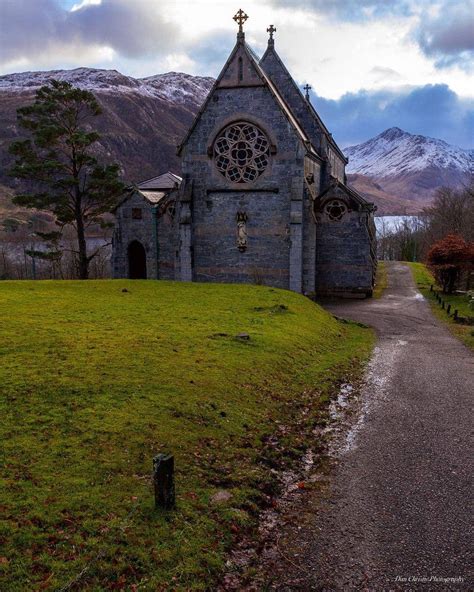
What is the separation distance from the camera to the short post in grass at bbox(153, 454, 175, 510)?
20.1 ft

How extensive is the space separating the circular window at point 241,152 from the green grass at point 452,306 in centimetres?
1431

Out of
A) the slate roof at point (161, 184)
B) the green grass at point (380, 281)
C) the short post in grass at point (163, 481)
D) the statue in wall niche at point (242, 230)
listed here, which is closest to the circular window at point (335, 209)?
the statue in wall niche at point (242, 230)

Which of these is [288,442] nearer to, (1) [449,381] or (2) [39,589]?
(2) [39,589]

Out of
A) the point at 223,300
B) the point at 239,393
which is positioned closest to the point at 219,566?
the point at 239,393

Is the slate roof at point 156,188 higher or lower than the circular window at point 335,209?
higher

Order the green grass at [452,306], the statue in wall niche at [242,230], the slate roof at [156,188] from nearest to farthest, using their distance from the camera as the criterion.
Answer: the green grass at [452,306] → the statue in wall niche at [242,230] → the slate roof at [156,188]

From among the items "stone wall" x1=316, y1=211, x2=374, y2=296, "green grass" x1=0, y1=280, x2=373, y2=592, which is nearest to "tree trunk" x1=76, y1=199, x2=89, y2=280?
"stone wall" x1=316, y1=211, x2=374, y2=296

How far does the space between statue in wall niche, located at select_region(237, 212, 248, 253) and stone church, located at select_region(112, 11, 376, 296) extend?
64mm

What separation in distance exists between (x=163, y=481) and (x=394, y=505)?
3545 millimetres

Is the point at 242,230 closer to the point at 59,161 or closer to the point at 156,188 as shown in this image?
the point at 156,188

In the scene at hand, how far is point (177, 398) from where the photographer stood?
9.64 meters

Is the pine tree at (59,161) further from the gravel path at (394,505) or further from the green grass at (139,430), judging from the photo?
the gravel path at (394,505)

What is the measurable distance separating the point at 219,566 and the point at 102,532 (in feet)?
4.86

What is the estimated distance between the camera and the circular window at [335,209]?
32.3 m
